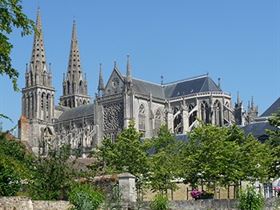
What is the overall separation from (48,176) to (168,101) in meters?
67.6

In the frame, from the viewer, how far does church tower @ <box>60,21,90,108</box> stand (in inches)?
4697

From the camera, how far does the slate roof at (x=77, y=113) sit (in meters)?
101

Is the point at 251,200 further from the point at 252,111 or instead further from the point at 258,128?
the point at 252,111

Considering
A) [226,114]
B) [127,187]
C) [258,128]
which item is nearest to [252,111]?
[226,114]

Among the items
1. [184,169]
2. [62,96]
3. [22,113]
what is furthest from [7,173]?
[62,96]

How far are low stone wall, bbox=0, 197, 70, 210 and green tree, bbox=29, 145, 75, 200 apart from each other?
3.14 m

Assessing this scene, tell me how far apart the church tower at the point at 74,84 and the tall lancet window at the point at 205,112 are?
37001mm

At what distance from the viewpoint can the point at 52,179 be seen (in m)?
24.3

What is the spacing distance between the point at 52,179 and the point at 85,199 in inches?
256

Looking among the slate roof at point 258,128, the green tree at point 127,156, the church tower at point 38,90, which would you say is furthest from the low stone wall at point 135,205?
the church tower at point 38,90

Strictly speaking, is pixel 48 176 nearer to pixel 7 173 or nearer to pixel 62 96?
pixel 7 173

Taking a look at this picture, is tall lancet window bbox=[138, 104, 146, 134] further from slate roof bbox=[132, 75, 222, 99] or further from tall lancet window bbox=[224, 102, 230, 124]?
tall lancet window bbox=[224, 102, 230, 124]

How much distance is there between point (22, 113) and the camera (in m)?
111

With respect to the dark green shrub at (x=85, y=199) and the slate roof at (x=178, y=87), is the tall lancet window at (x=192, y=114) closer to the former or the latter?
the slate roof at (x=178, y=87)
